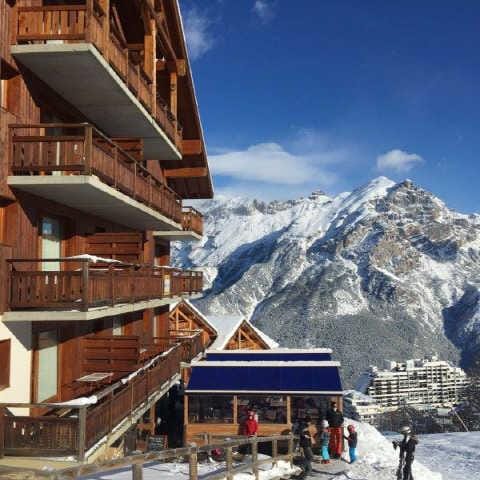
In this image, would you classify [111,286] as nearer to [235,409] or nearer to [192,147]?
[235,409]

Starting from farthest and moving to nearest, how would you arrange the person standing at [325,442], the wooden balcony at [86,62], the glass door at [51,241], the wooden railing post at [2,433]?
the person standing at [325,442] → the glass door at [51,241] → the wooden balcony at [86,62] → the wooden railing post at [2,433]

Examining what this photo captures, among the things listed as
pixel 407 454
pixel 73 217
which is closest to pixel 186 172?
pixel 73 217

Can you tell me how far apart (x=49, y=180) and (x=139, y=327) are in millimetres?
10260

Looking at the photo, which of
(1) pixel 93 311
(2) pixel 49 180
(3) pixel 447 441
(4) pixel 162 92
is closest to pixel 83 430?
(1) pixel 93 311

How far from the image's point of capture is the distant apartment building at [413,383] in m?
173

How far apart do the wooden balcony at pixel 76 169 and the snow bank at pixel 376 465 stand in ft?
34.0

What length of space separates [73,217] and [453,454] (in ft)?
69.4

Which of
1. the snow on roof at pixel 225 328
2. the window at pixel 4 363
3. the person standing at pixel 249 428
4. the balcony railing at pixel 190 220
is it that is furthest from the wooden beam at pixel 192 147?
the window at pixel 4 363

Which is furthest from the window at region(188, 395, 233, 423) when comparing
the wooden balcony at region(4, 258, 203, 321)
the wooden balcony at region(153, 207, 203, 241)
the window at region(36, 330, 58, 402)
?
the wooden balcony at region(4, 258, 203, 321)

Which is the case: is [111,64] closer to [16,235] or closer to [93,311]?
[16,235]

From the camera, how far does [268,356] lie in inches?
1052

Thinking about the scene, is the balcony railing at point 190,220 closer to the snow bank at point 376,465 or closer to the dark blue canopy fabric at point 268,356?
the dark blue canopy fabric at point 268,356

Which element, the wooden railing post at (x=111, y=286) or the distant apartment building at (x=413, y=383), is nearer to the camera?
the wooden railing post at (x=111, y=286)

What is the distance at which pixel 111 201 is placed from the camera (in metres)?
13.2
